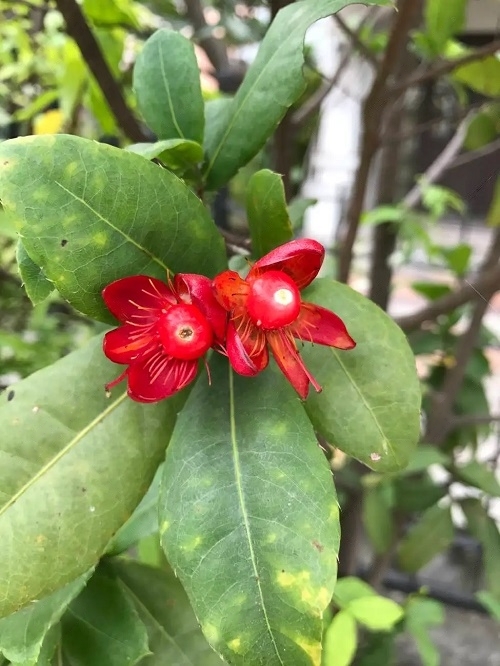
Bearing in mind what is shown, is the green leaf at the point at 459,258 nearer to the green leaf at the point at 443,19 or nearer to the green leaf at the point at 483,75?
the green leaf at the point at 483,75

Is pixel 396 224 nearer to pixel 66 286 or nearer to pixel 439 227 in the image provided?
pixel 439 227

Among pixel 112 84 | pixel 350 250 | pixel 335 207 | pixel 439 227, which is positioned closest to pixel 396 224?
pixel 350 250

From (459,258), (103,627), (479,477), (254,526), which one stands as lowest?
(479,477)

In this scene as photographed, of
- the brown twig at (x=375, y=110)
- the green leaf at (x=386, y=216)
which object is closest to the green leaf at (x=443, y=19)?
the brown twig at (x=375, y=110)

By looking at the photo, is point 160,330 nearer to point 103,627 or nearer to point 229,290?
point 229,290

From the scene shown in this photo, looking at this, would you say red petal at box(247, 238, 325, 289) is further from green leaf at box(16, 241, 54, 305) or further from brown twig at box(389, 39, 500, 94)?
brown twig at box(389, 39, 500, 94)

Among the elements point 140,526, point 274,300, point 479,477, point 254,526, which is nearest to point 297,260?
point 274,300
